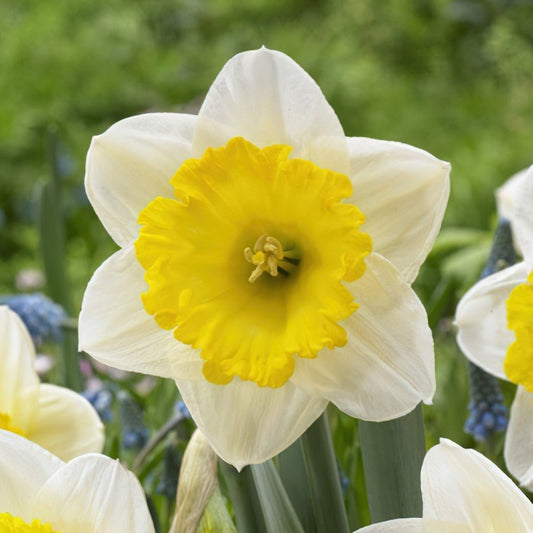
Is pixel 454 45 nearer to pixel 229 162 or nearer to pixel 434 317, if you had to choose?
pixel 434 317

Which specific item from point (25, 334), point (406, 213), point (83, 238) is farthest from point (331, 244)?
point (83, 238)

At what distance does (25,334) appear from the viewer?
65cm

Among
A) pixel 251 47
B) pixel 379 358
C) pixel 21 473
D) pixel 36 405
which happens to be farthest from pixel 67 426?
pixel 251 47

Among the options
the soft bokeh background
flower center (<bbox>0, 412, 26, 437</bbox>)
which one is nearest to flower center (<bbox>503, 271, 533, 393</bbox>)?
flower center (<bbox>0, 412, 26, 437</bbox>)

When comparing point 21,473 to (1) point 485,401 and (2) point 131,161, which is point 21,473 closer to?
(2) point 131,161

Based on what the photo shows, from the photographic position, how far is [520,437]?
57 cm

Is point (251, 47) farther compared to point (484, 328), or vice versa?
point (251, 47)

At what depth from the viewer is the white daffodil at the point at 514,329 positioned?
530 millimetres

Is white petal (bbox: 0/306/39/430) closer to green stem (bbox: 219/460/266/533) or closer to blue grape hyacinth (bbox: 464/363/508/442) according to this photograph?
green stem (bbox: 219/460/266/533)

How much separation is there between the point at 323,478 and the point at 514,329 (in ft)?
0.50

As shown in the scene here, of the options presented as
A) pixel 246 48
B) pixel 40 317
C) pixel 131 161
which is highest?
pixel 131 161

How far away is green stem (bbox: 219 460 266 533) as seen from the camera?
1.62 feet

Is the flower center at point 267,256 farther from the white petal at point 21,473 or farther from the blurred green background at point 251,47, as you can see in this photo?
the blurred green background at point 251,47

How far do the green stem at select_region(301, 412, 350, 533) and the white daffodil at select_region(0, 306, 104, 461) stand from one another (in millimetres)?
219
